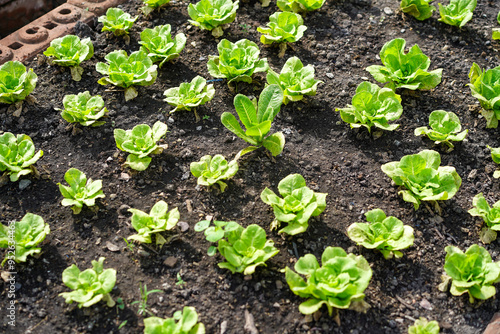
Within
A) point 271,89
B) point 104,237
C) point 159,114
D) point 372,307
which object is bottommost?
point 372,307

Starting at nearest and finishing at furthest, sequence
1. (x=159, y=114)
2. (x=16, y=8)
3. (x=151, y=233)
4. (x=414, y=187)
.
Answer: (x=151, y=233), (x=414, y=187), (x=159, y=114), (x=16, y=8)

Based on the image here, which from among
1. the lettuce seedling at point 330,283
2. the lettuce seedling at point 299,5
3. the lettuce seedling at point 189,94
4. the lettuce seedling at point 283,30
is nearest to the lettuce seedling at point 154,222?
the lettuce seedling at point 330,283

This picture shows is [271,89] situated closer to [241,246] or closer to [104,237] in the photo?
[241,246]

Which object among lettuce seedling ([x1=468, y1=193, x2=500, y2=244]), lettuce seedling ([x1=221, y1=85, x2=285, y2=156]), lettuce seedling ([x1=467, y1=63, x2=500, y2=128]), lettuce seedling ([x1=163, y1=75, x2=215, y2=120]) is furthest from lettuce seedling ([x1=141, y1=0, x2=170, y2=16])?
lettuce seedling ([x1=468, y1=193, x2=500, y2=244])

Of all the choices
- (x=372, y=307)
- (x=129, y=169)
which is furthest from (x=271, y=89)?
(x=372, y=307)

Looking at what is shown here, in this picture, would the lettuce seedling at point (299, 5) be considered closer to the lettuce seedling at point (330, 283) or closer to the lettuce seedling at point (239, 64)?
the lettuce seedling at point (239, 64)

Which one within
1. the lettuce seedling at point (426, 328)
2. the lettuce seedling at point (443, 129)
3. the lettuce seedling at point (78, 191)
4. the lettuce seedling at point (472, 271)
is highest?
the lettuce seedling at point (78, 191)

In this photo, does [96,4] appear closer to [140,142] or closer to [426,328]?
[140,142]
